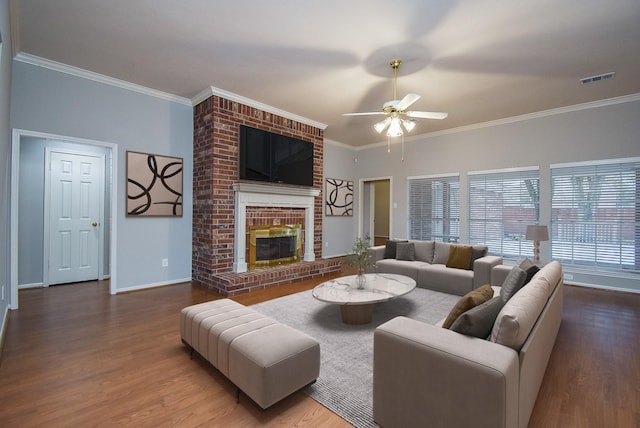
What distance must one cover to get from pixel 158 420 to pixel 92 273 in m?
4.19

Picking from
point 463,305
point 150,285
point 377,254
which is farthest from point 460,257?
point 150,285

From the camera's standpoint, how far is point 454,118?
5270 mm

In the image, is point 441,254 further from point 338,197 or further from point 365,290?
point 338,197

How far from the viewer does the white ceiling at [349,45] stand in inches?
97.4

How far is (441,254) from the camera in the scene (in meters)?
4.64

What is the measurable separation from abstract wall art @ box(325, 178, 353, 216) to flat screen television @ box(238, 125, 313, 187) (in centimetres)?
154

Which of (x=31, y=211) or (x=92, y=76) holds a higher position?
(x=92, y=76)

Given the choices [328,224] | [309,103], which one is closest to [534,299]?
[309,103]

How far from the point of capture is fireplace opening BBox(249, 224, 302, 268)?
478 centimetres

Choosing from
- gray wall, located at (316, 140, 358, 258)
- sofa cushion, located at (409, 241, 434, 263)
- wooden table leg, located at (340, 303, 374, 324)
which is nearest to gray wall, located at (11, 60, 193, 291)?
wooden table leg, located at (340, 303, 374, 324)

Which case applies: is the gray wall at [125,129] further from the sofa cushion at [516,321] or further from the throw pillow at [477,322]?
the sofa cushion at [516,321]

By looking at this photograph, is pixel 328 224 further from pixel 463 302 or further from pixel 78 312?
pixel 463 302

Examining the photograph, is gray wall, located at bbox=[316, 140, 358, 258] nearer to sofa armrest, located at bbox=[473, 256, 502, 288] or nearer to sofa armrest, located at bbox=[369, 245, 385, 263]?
sofa armrest, located at bbox=[369, 245, 385, 263]

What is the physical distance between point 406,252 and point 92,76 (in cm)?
522
